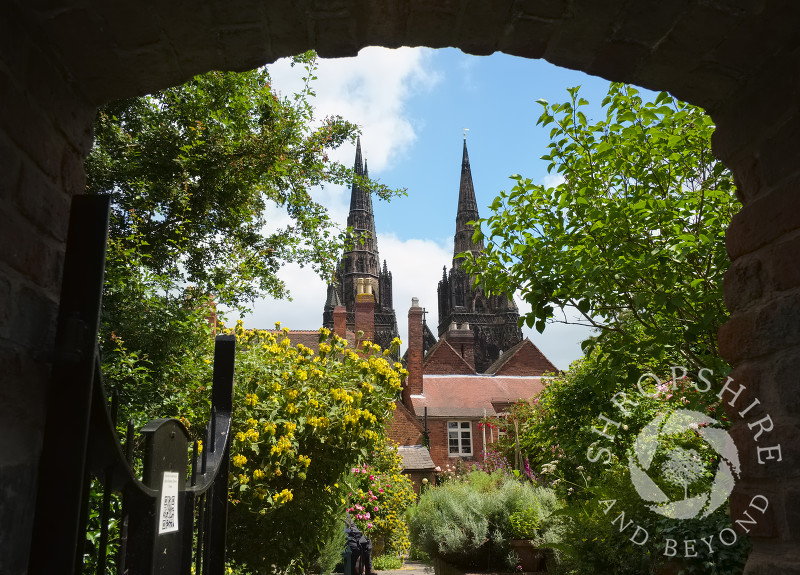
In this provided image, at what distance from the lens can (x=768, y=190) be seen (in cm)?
202

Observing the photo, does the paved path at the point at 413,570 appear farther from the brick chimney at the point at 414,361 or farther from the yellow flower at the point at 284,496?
the brick chimney at the point at 414,361

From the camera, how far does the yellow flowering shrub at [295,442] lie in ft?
20.7

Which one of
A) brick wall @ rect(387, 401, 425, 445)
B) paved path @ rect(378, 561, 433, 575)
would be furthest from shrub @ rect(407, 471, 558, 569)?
brick wall @ rect(387, 401, 425, 445)

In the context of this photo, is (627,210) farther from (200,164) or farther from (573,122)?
(200,164)

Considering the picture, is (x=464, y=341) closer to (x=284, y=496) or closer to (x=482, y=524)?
(x=482, y=524)

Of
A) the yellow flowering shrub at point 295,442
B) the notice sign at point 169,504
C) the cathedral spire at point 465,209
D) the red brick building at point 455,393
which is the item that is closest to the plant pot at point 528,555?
the yellow flowering shrub at point 295,442

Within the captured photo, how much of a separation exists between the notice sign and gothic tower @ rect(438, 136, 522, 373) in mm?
60689

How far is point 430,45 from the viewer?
2158mm

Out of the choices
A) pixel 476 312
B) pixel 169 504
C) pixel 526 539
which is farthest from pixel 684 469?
pixel 476 312

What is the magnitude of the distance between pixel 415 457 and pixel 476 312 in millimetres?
44154

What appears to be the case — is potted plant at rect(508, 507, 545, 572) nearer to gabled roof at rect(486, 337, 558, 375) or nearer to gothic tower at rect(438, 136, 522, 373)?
gabled roof at rect(486, 337, 558, 375)

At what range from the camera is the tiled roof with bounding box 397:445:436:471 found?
75.7 ft

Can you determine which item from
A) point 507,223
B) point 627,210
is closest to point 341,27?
point 627,210

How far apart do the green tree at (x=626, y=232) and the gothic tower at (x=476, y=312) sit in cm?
5768
